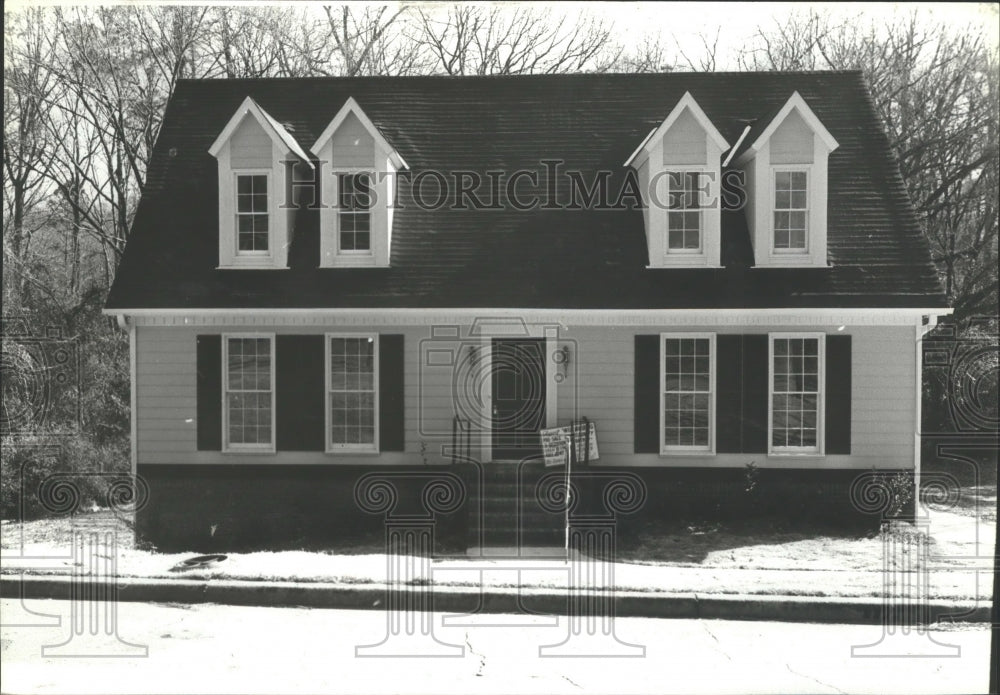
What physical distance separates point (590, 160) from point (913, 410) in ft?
20.9

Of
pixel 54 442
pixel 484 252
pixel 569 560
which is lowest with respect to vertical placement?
pixel 569 560

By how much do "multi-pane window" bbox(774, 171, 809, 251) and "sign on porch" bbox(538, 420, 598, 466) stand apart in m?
4.05

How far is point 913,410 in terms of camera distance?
40.1 feet

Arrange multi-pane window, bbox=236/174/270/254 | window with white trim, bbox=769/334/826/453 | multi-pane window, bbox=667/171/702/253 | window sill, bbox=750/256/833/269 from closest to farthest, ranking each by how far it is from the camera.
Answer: window with white trim, bbox=769/334/826/453 < window sill, bbox=750/256/833/269 < multi-pane window, bbox=667/171/702/253 < multi-pane window, bbox=236/174/270/254

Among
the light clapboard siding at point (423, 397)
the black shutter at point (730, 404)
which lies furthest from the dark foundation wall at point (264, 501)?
the black shutter at point (730, 404)

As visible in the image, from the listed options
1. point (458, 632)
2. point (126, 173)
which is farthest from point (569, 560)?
point (126, 173)

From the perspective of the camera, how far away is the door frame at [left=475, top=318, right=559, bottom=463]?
12727 mm

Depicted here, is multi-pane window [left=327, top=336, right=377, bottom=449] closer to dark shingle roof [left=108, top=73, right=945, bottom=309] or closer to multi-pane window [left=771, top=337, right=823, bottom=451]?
dark shingle roof [left=108, top=73, right=945, bottom=309]

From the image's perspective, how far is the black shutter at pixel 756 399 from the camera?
12469 mm

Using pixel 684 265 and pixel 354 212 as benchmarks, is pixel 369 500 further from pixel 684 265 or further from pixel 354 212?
pixel 684 265

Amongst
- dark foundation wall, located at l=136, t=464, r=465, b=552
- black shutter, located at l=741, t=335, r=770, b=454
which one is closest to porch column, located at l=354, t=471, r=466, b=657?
dark foundation wall, located at l=136, t=464, r=465, b=552

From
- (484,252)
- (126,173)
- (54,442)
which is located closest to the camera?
(484,252)

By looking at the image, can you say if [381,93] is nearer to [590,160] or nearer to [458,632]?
[590,160]

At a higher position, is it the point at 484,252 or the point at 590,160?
the point at 590,160
